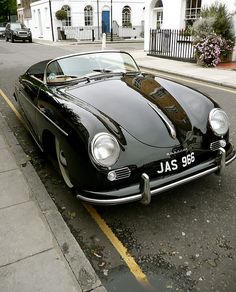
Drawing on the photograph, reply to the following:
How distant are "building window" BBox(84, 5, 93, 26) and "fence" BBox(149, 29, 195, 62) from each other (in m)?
16.9

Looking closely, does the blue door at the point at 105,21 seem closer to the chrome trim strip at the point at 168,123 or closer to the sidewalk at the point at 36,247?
the sidewalk at the point at 36,247

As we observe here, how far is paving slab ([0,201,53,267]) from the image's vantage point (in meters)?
2.54

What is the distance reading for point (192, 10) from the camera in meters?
14.6

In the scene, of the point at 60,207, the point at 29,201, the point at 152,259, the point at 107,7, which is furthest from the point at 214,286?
the point at 107,7

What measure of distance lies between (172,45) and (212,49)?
12.3ft

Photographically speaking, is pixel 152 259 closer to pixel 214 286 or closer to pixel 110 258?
pixel 110 258

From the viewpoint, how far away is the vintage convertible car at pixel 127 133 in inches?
103

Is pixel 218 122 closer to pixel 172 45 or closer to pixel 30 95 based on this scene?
pixel 30 95

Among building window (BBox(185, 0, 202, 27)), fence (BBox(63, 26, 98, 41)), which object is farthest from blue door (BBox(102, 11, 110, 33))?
building window (BBox(185, 0, 202, 27))

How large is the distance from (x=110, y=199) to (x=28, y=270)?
0.83m

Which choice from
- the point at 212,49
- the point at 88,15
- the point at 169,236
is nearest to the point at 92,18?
the point at 88,15

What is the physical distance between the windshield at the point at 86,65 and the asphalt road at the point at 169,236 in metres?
1.34

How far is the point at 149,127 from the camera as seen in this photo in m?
2.93

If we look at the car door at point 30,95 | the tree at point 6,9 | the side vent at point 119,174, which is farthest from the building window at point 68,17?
the side vent at point 119,174
